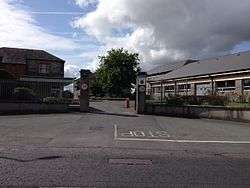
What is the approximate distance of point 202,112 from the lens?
2822 cm

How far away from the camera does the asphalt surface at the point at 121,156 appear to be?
8.86 meters

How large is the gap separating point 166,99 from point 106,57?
50.9 m

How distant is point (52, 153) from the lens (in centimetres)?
1225

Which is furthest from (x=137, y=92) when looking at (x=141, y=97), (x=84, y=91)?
(x=84, y=91)

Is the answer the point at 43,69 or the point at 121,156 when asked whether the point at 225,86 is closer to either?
the point at 43,69

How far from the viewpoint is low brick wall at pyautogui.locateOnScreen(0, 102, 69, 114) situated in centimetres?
2933

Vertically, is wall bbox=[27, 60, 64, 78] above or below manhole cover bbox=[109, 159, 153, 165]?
above

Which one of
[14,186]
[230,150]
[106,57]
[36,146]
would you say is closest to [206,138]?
[230,150]

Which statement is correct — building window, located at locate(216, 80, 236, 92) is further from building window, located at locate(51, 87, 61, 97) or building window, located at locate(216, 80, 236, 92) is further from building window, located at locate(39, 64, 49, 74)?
building window, located at locate(39, 64, 49, 74)

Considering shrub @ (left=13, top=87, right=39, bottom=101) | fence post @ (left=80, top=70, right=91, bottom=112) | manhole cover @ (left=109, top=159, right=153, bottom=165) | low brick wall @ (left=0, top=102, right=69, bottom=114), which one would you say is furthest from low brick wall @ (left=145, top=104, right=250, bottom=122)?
manhole cover @ (left=109, top=159, right=153, bottom=165)

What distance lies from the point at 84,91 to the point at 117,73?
46.8 m

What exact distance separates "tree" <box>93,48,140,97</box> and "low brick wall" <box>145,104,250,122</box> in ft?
151

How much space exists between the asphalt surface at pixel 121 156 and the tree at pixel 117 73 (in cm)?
5789

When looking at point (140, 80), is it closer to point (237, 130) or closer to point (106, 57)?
point (237, 130)
